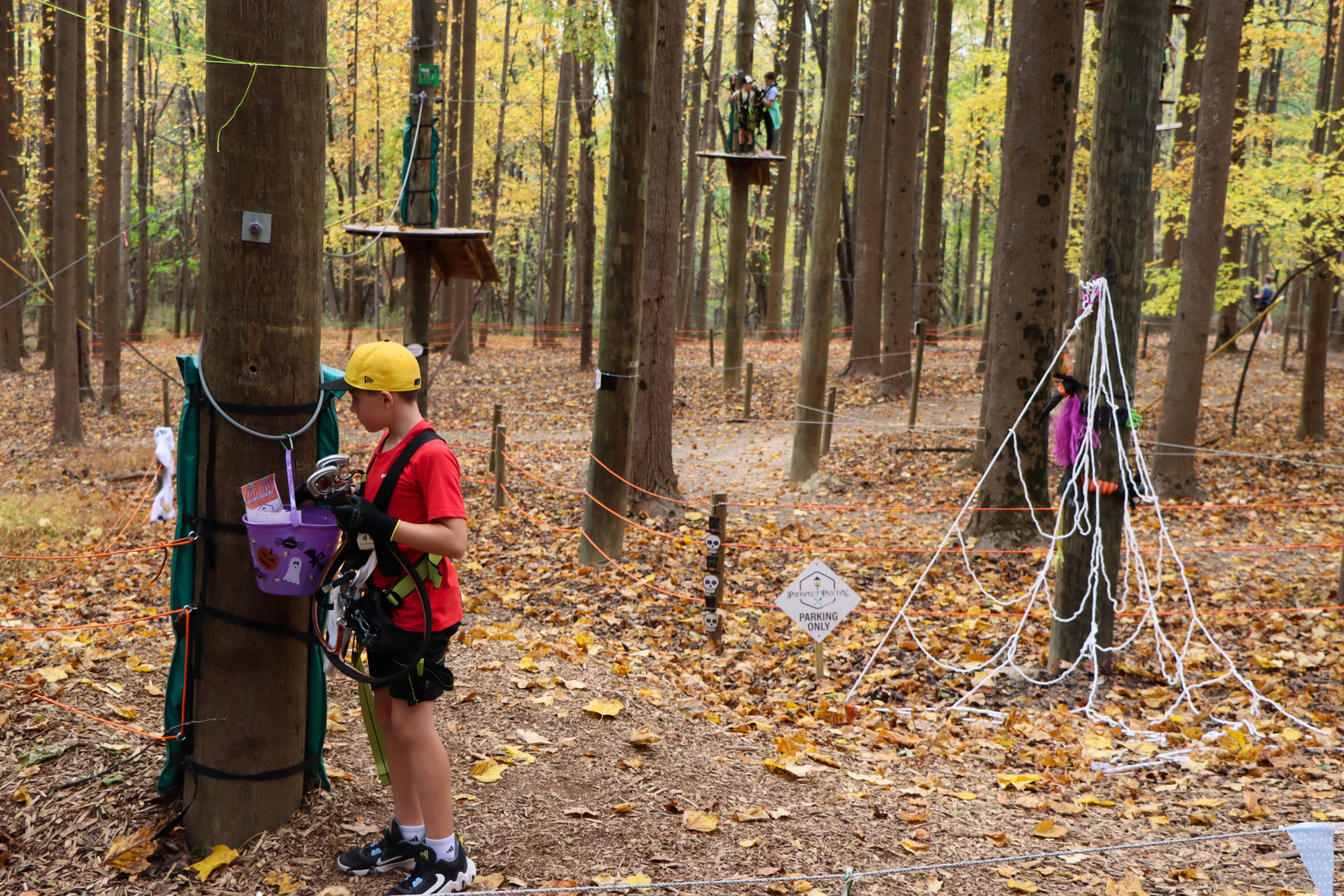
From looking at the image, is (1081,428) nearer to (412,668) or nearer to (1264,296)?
(412,668)

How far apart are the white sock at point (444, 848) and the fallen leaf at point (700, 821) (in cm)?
103

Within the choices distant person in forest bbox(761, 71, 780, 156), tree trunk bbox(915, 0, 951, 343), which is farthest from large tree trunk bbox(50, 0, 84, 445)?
tree trunk bbox(915, 0, 951, 343)

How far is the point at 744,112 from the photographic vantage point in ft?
47.2

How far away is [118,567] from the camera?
8289 millimetres

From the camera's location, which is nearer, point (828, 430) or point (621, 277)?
point (621, 277)

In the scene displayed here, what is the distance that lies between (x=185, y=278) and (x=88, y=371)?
65.6 ft

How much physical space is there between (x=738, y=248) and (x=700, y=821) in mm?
15373

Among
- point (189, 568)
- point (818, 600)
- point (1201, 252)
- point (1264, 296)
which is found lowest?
point (818, 600)

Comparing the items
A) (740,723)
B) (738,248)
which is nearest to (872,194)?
(738,248)

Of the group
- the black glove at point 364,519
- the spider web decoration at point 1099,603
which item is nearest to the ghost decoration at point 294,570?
the black glove at point 364,519

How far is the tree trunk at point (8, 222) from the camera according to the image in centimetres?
1775

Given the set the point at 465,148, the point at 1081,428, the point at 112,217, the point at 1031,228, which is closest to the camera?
the point at 1081,428

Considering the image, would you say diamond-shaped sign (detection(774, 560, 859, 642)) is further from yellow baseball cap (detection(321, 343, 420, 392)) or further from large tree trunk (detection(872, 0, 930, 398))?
large tree trunk (detection(872, 0, 930, 398))

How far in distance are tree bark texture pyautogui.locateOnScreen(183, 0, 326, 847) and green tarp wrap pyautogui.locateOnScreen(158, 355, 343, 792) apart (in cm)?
6
